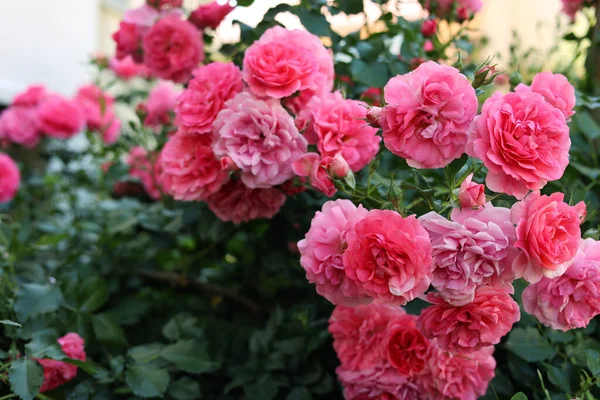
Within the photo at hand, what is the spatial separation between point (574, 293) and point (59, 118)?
134cm

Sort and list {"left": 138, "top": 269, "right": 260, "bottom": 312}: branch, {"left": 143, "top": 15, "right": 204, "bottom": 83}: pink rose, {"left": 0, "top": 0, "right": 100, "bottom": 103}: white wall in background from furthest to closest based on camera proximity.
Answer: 1. {"left": 0, "top": 0, "right": 100, "bottom": 103}: white wall in background
2. {"left": 138, "top": 269, "right": 260, "bottom": 312}: branch
3. {"left": 143, "top": 15, "right": 204, "bottom": 83}: pink rose

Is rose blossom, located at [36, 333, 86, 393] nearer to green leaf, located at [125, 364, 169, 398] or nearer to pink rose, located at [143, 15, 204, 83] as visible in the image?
green leaf, located at [125, 364, 169, 398]

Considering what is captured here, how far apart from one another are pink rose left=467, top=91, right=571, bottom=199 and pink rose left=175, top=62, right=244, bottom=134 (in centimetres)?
32

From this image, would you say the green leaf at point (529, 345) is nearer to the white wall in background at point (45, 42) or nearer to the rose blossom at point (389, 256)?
the rose blossom at point (389, 256)

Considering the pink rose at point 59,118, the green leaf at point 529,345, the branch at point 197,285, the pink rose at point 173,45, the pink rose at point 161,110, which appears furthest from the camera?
the pink rose at point 59,118

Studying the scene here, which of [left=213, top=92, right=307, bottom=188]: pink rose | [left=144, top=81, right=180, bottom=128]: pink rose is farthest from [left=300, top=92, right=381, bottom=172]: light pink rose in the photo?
[left=144, top=81, right=180, bottom=128]: pink rose

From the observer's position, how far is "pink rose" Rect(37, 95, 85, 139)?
4.86 feet

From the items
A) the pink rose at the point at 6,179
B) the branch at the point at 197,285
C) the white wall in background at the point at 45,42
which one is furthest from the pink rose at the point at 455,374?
the white wall in background at the point at 45,42

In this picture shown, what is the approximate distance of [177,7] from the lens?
0.96 meters

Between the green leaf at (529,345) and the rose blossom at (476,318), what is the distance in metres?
0.18

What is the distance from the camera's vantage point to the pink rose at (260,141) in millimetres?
649

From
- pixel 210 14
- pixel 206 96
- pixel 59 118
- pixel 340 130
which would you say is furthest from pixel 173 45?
pixel 59 118

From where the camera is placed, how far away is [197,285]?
1205 millimetres

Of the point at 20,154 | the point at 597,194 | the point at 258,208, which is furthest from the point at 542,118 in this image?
the point at 20,154
